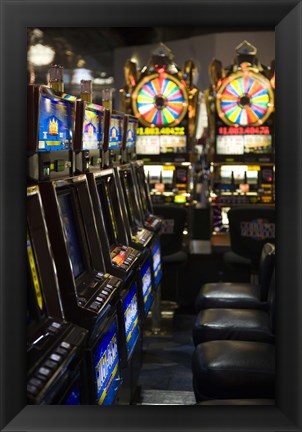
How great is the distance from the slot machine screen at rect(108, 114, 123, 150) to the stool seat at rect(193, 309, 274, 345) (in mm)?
1348

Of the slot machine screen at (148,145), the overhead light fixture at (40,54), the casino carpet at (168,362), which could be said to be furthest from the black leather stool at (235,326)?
the overhead light fixture at (40,54)

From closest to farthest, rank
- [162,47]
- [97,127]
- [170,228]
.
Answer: [97,127]
[170,228]
[162,47]

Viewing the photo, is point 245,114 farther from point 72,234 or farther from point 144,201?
point 72,234

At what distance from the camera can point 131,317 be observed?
3525 mm

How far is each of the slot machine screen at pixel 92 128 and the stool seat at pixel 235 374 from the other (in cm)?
119

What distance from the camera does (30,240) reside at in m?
2.14

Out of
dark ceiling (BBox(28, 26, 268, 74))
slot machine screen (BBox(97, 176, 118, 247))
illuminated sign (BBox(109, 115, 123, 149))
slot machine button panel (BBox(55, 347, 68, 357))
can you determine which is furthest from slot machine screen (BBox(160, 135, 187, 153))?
slot machine button panel (BBox(55, 347, 68, 357))

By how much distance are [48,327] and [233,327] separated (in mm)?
1901

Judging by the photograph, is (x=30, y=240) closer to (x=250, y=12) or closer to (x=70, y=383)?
(x=70, y=383)

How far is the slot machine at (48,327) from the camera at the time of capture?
1843 millimetres

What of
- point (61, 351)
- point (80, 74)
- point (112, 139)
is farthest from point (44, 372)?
point (80, 74)

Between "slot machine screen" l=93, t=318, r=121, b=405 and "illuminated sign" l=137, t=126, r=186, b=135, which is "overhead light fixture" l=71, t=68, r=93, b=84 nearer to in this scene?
"illuminated sign" l=137, t=126, r=186, b=135
